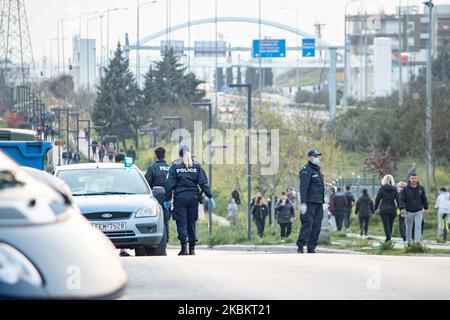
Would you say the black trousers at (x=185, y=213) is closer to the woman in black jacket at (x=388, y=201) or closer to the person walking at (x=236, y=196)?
the woman in black jacket at (x=388, y=201)

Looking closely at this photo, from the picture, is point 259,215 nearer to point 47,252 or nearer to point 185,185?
point 185,185

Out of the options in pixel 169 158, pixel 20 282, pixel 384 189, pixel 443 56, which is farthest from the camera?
pixel 443 56

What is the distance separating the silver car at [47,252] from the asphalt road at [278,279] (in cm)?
455

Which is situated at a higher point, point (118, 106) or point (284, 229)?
point (118, 106)

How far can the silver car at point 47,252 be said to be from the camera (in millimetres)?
2855

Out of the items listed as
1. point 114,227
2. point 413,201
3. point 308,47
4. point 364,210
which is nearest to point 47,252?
point 114,227

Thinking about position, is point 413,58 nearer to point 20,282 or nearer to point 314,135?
point 314,135

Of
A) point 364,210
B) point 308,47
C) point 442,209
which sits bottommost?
point 364,210

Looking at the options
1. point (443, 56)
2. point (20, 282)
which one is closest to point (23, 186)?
point (20, 282)

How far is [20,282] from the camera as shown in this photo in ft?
9.25

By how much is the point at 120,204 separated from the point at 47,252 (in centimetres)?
1475

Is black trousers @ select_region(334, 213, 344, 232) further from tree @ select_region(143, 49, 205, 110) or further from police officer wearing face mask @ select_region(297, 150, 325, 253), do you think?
tree @ select_region(143, 49, 205, 110)

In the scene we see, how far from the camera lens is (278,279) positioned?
33.8ft
